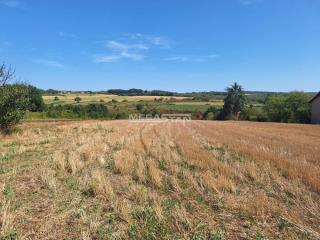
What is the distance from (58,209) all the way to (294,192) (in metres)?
5.35

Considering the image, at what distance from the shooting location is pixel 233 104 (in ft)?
317

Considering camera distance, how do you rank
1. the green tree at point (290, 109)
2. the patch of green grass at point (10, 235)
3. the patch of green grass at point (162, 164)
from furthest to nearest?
the green tree at point (290, 109), the patch of green grass at point (162, 164), the patch of green grass at point (10, 235)

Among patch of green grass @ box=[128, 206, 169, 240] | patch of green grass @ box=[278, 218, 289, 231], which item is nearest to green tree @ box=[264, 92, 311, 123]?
patch of green grass @ box=[278, 218, 289, 231]

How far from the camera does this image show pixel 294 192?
8852 millimetres

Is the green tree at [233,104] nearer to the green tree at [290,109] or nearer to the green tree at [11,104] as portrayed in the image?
the green tree at [290,109]

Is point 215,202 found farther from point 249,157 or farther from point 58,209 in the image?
point 249,157

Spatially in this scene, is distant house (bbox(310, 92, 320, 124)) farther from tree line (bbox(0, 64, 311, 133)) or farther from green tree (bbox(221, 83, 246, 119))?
green tree (bbox(221, 83, 246, 119))

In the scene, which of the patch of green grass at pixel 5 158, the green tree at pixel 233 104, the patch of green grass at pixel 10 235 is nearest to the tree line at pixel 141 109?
the green tree at pixel 233 104

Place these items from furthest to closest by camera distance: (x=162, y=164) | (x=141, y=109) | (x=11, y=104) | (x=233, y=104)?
→ (x=141, y=109), (x=233, y=104), (x=11, y=104), (x=162, y=164)

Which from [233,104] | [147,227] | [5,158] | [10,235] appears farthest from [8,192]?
[233,104]

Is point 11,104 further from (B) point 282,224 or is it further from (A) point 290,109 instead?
(A) point 290,109

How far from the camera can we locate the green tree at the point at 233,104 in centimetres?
9638

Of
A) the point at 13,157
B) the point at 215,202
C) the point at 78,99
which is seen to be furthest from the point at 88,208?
the point at 78,99

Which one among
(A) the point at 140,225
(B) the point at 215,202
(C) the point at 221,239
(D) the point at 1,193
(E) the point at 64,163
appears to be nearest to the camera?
(C) the point at 221,239
